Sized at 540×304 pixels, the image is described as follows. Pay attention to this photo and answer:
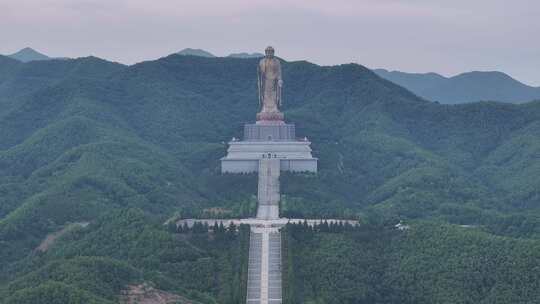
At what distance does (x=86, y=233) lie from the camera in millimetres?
50312

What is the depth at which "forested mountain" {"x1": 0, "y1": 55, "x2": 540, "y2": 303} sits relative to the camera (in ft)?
154

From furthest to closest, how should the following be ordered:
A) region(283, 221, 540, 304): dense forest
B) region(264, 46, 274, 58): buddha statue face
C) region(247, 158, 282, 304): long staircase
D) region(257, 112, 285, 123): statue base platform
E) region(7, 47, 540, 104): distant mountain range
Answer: region(7, 47, 540, 104): distant mountain range < region(264, 46, 274, 58): buddha statue face < region(257, 112, 285, 123): statue base platform < region(247, 158, 282, 304): long staircase < region(283, 221, 540, 304): dense forest

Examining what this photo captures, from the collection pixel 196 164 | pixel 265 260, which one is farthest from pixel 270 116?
pixel 265 260

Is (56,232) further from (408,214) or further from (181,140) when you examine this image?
(181,140)

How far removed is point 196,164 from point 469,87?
319ft

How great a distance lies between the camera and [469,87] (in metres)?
162

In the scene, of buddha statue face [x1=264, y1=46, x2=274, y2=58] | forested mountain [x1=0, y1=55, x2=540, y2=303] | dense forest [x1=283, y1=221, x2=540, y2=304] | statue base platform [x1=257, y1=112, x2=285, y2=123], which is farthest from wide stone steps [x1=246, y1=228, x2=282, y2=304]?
buddha statue face [x1=264, y1=46, x2=274, y2=58]

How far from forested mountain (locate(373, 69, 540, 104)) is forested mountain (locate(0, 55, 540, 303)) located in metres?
63.2

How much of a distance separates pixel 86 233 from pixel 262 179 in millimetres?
13819

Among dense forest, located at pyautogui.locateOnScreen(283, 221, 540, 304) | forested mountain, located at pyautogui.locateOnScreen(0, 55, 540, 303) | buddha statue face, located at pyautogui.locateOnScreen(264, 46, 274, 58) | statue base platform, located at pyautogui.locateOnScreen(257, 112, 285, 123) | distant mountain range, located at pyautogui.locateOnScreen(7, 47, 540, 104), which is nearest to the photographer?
dense forest, located at pyautogui.locateOnScreen(283, 221, 540, 304)

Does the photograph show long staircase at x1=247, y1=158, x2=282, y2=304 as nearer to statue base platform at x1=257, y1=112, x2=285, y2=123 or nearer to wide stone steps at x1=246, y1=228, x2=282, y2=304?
wide stone steps at x1=246, y1=228, x2=282, y2=304

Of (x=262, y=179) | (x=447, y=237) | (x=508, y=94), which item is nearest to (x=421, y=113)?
(x=262, y=179)

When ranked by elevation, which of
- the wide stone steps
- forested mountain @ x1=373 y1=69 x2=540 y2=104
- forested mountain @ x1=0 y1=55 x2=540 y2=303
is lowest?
the wide stone steps

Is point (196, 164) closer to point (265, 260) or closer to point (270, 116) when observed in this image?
point (270, 116)
